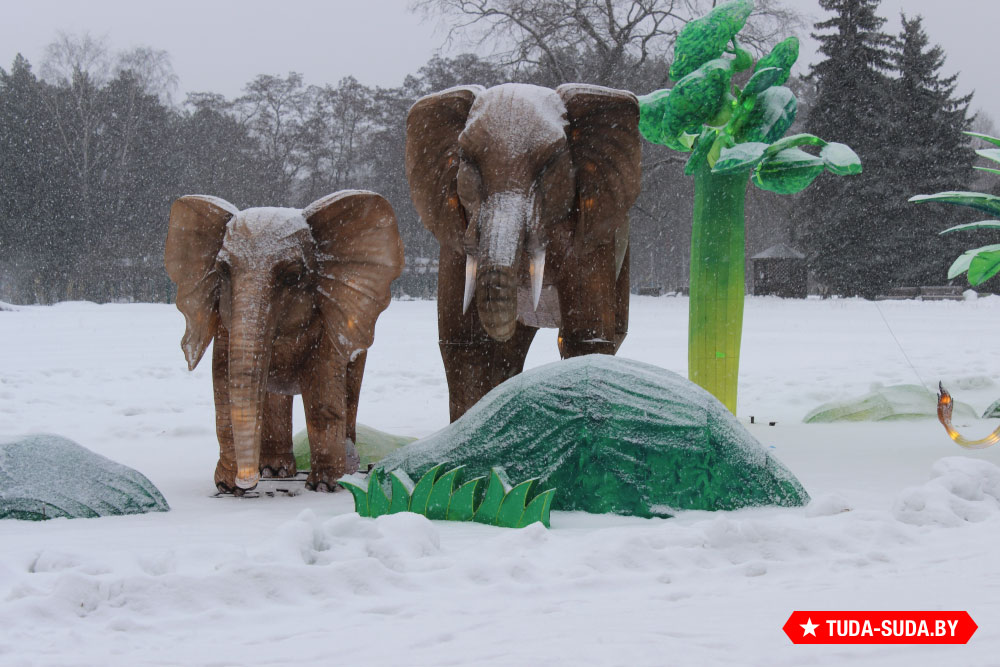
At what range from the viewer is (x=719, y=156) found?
18.0 feet

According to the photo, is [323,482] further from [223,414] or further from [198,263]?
[198,263]

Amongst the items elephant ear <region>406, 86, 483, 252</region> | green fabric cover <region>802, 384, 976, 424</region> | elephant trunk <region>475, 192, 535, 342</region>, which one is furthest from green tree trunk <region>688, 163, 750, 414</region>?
elephant trunk <region>475, 192, 535, 342</region>

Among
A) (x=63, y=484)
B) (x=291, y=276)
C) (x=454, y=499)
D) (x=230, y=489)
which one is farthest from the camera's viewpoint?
(x=230, y=489)

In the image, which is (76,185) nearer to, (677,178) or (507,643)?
(677,178)

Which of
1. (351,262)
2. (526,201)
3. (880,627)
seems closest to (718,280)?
(526,201)

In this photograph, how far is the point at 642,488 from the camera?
124 inches

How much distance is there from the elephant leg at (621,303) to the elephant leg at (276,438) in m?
1.63

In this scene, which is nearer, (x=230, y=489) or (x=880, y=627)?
(x=880, y=627)

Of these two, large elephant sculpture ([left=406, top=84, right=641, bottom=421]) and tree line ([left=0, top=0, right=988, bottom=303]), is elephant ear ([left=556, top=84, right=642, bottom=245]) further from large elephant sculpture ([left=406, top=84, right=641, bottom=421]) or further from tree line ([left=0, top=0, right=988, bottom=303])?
tree line ([left=0, top=0, right=988, bottom=303])

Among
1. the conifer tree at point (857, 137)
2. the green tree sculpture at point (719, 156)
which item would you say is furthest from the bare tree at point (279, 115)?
the green tree sculpture at point (719, 156)

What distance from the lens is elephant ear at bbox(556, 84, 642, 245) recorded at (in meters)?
4.18

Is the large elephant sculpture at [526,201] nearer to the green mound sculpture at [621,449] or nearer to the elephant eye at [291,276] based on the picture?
the green mound sculpture at [621,449]

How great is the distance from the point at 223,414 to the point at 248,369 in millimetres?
422

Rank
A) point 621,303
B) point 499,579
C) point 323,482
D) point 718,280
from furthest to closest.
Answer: point 718,280
point 621,303
point 323,482
point 499,579
